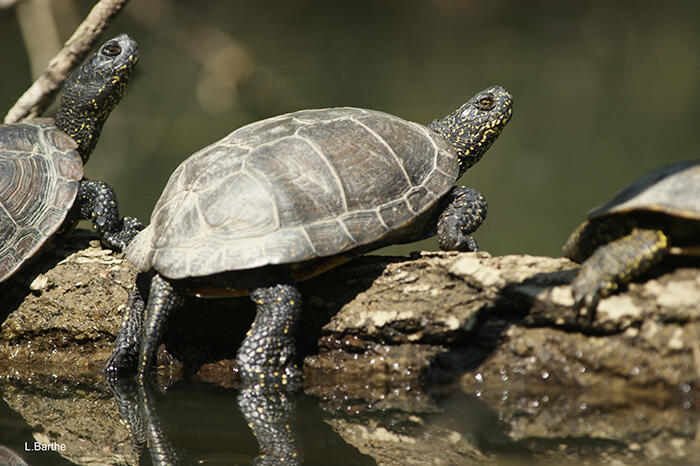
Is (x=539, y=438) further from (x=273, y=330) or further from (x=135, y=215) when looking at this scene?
(x=135, y=215)

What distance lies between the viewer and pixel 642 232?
10.3ft

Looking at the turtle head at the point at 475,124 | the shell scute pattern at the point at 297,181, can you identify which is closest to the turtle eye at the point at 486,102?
the turtle head at the point at 475,124

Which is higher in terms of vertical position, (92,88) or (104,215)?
(92,88)

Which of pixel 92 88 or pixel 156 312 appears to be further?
pixel 92 88

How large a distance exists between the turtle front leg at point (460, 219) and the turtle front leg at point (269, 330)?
3.32ft

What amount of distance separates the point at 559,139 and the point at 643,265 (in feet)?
26.4

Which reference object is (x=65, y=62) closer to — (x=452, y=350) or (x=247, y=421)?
(x=247, y=421)

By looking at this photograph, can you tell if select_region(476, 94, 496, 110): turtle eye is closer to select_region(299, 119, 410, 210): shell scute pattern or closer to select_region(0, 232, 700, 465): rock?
select_region(299, 119, 410, 210): shell scute pattern

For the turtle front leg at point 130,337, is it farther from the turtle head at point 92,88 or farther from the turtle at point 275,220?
the turtle head at point 92,88

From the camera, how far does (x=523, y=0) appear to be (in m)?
21.8

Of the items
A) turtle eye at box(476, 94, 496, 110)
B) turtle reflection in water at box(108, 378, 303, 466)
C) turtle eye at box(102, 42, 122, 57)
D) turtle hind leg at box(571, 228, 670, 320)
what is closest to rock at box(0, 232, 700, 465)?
turtle hind leg at box(571, 228, 670, 320)

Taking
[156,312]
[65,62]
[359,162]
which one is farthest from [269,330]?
[65,62]

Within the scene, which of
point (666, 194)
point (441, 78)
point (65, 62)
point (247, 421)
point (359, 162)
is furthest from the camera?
point (441, 78)

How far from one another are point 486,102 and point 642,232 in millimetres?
1972
